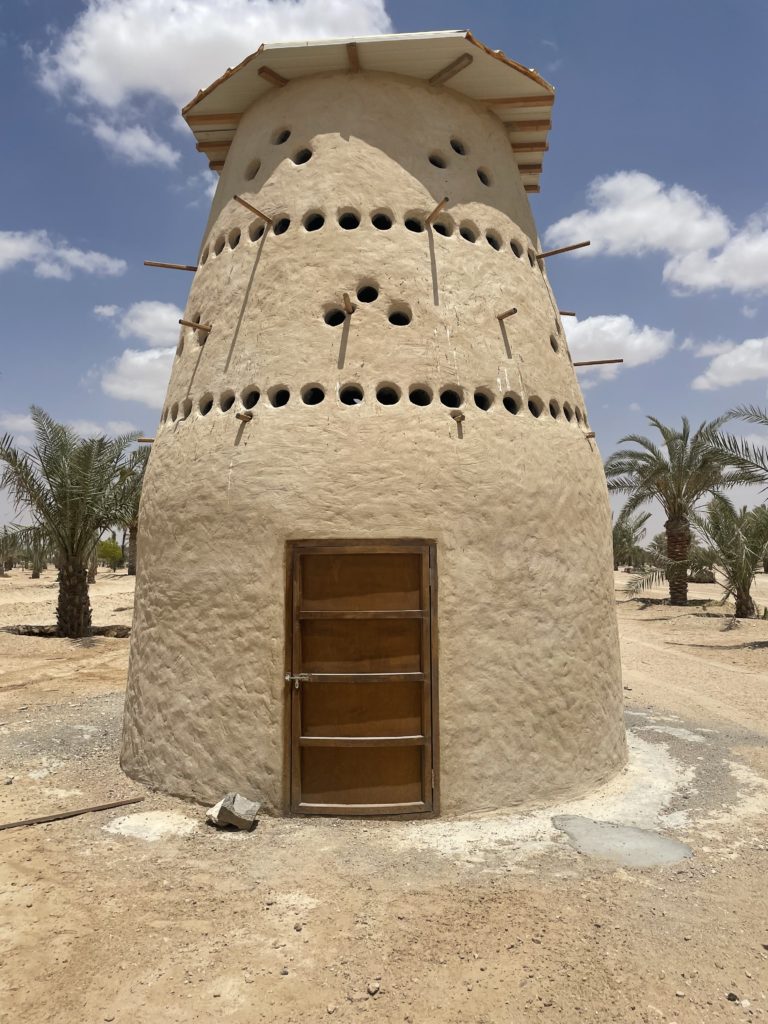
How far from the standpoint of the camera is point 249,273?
283 inches

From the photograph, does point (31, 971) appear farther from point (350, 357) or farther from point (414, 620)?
point (350, 357)

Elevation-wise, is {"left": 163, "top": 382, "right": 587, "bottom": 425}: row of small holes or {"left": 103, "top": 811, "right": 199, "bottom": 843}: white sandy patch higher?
{"left": 163, "top": 382, "right": 587, "bottom": 425}: row of small holes

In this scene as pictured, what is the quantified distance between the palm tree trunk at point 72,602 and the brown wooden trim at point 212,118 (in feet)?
43.6

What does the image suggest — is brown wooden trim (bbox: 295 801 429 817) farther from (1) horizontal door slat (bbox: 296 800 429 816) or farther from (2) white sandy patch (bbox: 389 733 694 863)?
(2) white sandy patch (bbox: 389 733 694 863)

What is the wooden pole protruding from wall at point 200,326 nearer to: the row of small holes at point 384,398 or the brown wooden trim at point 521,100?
the row of small holes at point 384,398

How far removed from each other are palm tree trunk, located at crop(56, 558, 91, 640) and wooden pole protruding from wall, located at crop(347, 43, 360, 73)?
14943mm

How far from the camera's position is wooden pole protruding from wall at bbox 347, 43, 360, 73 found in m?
7.11

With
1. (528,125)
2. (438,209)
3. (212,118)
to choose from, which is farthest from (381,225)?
(212,118)

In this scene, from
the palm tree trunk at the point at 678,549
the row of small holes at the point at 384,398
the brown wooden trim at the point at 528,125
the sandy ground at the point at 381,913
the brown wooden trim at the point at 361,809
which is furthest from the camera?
the palm tree trunk at the point at 678,549

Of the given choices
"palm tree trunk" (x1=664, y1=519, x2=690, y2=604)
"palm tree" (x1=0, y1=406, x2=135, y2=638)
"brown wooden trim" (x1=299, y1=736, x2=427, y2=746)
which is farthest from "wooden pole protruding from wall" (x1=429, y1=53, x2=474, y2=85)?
"palm tree trunk" (x1=664, y1=519, x2=690, y2=604)

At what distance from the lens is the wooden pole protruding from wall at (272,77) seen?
7.46 meters

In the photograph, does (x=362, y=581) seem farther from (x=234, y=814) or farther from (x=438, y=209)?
(x=438, y=209)

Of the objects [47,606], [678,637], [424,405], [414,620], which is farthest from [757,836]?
[47,606]

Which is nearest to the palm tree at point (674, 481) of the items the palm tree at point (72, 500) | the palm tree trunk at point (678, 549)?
the palm tree trunk at point (678, 549)
